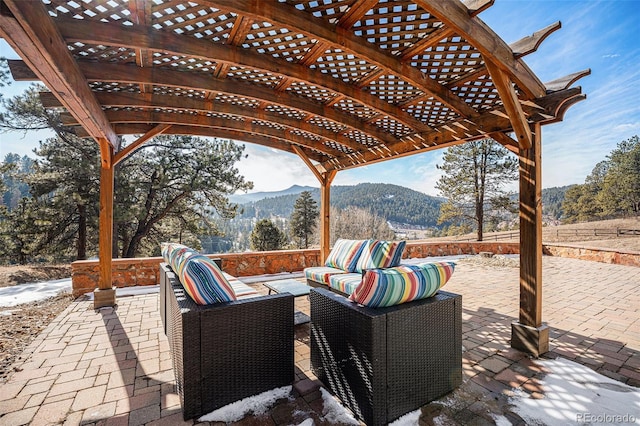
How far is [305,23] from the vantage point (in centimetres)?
204

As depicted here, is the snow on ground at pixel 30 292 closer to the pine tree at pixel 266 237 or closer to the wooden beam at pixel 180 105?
the wooden beam at pixel 180 105

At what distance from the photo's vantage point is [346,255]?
4367 mm

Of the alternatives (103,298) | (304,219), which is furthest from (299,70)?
(304,219)

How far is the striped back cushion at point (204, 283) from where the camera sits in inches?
76.7

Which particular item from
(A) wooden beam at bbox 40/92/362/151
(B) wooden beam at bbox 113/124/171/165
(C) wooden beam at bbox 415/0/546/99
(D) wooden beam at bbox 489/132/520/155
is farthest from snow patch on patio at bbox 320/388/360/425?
(B) wooden beam at bbox 113/124/171/165

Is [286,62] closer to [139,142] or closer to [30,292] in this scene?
[139,142]

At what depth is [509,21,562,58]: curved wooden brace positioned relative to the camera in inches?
78.4

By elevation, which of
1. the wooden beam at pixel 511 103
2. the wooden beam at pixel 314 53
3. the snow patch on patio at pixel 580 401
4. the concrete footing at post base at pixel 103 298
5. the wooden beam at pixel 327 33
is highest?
the wooden beam at pixel 314 53

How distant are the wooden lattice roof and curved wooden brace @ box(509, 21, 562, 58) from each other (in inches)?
0.5

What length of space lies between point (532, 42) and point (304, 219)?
23813mm

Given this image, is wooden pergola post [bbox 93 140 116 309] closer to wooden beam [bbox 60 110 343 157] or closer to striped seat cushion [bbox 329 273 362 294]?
wooden beam [bbox 60 110 343 157]

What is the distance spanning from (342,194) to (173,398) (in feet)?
149

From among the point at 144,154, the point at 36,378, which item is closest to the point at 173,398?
the point at 36,378

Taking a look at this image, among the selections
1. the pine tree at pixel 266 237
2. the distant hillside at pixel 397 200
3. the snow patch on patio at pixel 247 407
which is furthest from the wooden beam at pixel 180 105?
the distant hillside at pixel 397 200
